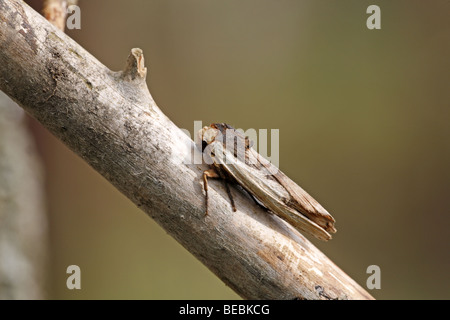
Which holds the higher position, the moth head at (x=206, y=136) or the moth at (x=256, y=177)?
the moth head at (x=206, y=136)

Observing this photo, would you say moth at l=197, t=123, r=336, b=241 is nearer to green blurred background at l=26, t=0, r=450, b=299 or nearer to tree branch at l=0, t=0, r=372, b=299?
tree branch at l=0, t=0, r=372, b=299

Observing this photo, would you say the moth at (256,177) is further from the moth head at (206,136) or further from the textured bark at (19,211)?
the textured bark at (19,211)

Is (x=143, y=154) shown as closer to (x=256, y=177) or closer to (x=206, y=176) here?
(x=206, y=176)

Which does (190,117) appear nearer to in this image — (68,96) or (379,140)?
(379,140)

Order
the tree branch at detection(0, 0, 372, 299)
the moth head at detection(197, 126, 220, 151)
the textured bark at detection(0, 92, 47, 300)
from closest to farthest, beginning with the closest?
the tree branch at detection(0, 0, 372, 299) < the moth head at detection(197, 126, 220, 151) < the textured bark at detection(0, 92, 47, 300)

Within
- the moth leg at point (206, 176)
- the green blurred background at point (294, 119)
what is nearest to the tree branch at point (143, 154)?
the moth leg at point (206, 176)

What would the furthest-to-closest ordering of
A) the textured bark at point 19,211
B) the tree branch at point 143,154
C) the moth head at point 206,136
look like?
the textured bark at point 19,211
the moth head at point 206,136
the tree branch at point 143,154

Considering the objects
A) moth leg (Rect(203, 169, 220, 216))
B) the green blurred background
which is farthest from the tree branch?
the green blurred background
